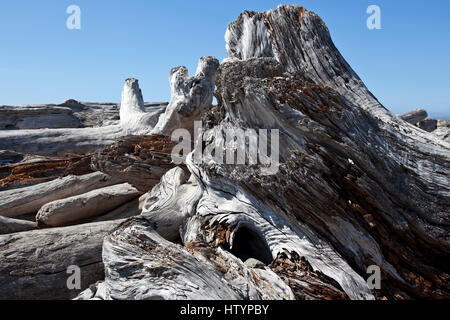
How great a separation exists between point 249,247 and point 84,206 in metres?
2.63

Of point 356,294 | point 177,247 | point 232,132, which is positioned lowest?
point 356,294

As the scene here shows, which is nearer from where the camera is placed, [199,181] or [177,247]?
[177,247]

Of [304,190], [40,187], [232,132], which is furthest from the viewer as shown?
[40,187]

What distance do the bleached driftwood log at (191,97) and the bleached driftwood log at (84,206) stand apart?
1.78 meters

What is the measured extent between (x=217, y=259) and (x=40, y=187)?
397cm

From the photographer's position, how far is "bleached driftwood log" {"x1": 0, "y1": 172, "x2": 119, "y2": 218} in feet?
18.7

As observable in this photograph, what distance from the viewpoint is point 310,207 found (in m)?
3.39

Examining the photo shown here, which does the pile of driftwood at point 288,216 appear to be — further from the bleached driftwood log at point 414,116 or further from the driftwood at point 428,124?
the driftwood at point 428,124

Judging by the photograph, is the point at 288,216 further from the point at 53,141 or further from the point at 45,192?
the point at 53,141

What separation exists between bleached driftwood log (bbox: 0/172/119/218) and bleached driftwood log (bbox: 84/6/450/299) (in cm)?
253

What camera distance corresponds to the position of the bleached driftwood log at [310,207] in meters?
3.12

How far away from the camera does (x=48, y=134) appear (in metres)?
8.09
